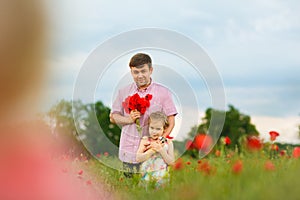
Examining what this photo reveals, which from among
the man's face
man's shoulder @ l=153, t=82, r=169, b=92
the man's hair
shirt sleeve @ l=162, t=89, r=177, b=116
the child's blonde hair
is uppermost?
the man's hair

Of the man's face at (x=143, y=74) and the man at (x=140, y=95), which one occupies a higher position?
the man's face at (x=143, y=74)

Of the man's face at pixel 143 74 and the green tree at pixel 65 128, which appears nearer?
the man's face at pixel 143 74

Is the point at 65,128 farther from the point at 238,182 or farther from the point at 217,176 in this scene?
the point at 238,182

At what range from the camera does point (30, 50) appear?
185 cm

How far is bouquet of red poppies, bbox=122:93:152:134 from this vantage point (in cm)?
604

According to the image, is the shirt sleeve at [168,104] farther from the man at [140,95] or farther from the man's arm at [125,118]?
the man's arm at [125,118]

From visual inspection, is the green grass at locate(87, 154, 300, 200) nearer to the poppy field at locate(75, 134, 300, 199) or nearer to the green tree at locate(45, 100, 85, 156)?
the poppy field at locate(75, 134, 300, 199)

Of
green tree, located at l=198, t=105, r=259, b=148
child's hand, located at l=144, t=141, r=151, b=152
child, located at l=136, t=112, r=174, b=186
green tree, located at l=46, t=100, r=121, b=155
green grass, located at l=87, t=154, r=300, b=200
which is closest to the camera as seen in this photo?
green grass, located at l=87, t=154, r=300, b=200

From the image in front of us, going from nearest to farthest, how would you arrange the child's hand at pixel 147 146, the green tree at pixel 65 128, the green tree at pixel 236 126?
the child's hand at pixel 147 146 → the green tree at pixel 65 128 → the green tree at pixel 236 126

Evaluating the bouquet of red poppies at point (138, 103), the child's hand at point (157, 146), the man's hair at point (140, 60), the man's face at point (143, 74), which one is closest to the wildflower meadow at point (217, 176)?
the child's hand at point (157, 146)

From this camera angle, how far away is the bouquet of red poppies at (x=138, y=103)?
604 centimetres

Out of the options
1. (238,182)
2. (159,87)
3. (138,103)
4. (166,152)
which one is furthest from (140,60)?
(238,182)

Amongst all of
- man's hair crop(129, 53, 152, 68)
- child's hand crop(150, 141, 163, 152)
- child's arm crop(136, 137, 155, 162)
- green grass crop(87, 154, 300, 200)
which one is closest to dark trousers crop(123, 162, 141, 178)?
child's arm crop(136, 137, 155, 162)

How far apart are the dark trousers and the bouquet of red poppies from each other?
0.56m
